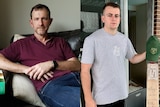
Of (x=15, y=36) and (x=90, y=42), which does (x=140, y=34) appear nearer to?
(x=90, y=42)

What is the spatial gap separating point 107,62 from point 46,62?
228mm

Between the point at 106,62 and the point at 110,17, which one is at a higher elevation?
the point at 110,17

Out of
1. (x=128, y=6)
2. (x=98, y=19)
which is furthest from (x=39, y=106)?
(x=128, y=6)

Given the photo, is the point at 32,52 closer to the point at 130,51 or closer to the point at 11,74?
the point at 11,74

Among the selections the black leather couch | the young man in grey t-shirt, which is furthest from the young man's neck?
the black leather couch

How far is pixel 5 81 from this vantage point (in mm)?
674

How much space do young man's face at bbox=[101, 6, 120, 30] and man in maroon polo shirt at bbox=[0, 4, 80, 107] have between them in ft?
0.60

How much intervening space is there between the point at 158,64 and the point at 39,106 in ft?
1.60

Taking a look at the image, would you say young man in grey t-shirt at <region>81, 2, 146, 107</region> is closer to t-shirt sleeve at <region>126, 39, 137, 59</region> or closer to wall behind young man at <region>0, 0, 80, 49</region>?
t-shirt sleeve at <region>126, 39, 137, 59</region>

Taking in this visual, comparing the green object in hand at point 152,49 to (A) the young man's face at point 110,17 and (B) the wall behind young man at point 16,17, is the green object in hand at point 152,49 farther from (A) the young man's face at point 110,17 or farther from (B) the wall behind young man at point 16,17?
(B) the wall behind young man at point 16,17

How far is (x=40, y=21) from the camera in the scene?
0.64 metres

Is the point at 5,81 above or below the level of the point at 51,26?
below

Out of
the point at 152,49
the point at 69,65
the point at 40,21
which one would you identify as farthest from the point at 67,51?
the point at 152,49

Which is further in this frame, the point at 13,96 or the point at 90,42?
the point at 13,96
